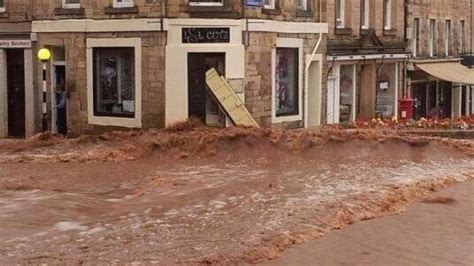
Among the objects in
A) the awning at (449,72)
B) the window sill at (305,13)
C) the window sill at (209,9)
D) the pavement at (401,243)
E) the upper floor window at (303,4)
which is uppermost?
the upper floor window at (303,4)

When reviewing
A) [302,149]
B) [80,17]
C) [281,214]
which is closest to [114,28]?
[80,17]

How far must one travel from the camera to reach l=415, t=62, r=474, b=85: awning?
105 feet

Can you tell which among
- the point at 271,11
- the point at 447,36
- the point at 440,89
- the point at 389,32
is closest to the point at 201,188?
the point at 271,11

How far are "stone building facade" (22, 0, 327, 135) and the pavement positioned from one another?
9.00m

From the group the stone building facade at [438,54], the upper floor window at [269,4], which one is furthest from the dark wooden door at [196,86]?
the stone building facade at [438,54]

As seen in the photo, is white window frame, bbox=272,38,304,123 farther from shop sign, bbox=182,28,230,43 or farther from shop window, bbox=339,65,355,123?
shop window, bbox=339,65,355,123

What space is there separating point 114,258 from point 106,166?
→ 751 cm

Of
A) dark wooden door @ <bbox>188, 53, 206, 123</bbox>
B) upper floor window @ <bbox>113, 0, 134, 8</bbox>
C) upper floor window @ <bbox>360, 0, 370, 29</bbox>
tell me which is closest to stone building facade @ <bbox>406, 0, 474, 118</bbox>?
upper floor window @ <bbox>360, 0, 370, 29</bbox>

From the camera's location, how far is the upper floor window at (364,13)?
91.1ft

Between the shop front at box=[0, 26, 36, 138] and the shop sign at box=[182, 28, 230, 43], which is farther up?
the shop sign at box=[182, 28, 230, 43]

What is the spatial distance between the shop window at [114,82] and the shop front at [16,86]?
2164 mm

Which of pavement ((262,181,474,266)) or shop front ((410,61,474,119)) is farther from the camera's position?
shop front ((410,61,474,119))

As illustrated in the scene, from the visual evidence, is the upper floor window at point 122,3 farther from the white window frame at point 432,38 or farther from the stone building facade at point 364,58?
the white window frame at point 432,38

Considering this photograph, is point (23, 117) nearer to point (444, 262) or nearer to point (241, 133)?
point (241, 133)
